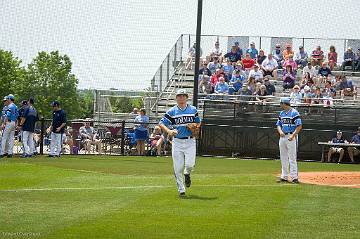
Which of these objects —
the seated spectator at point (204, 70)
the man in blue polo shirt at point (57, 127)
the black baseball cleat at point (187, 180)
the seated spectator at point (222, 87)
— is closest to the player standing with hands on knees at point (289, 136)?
the black baseball cleat at point (187, 180)

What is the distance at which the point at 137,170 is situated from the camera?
2134 centimetres

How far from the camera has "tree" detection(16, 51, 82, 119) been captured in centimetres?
5644

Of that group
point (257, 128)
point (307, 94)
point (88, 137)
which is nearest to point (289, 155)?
point (257, 128)

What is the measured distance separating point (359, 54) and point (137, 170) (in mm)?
16195

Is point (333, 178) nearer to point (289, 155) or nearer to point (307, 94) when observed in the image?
point (289, 155)

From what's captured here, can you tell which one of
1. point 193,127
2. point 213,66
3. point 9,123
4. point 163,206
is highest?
point 213,66

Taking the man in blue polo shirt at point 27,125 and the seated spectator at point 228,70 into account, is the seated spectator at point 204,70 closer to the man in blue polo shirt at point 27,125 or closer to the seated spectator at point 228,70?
the seated spectator at point 228,70

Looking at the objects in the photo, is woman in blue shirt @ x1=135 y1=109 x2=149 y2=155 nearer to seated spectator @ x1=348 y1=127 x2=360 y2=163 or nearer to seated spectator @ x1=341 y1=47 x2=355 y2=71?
seated spectator @ x1=348 y1=127 x2=360 y2=163

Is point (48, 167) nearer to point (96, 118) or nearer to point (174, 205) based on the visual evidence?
point (174, 205)

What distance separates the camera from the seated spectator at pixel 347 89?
1215 inches

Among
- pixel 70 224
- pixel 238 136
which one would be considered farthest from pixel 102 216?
pixel 238 136

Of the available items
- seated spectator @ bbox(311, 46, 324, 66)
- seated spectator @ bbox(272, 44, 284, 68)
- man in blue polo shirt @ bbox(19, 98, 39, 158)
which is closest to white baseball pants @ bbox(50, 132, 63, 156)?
man in blue polo shirt @ bbox(19, 98, 39, 158)

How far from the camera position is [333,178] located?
1992 centimetres

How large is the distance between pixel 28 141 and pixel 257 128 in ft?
26.8
